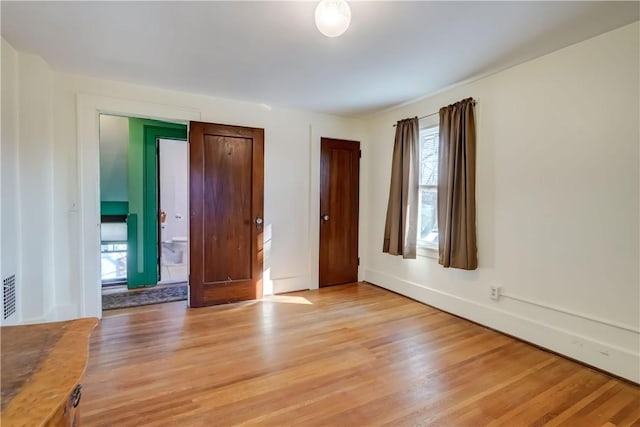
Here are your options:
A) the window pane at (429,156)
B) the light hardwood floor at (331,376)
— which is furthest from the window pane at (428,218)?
the light hardwood floor at (331,376)

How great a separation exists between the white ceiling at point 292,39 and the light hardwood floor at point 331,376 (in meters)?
2.37

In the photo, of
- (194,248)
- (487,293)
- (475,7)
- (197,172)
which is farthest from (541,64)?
(194,248)

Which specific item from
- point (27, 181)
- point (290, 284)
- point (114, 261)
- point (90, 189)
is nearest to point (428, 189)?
point (290, 284)

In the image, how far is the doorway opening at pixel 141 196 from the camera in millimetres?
4160

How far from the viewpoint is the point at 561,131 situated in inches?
98.2

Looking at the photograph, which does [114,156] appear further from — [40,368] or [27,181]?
[40,368]

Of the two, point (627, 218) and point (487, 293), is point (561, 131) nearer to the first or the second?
point (627, 218)

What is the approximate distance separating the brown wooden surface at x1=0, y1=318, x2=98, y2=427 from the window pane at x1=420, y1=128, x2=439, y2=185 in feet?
11.2

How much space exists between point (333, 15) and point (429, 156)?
243 centimetres

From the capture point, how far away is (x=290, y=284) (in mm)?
4199

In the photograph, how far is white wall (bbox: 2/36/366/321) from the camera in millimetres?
2736

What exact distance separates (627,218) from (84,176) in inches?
177

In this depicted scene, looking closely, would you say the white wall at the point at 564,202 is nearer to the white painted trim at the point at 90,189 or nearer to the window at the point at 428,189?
the window at the point at 428,189

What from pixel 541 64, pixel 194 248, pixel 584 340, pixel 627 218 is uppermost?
pixel 541 64
